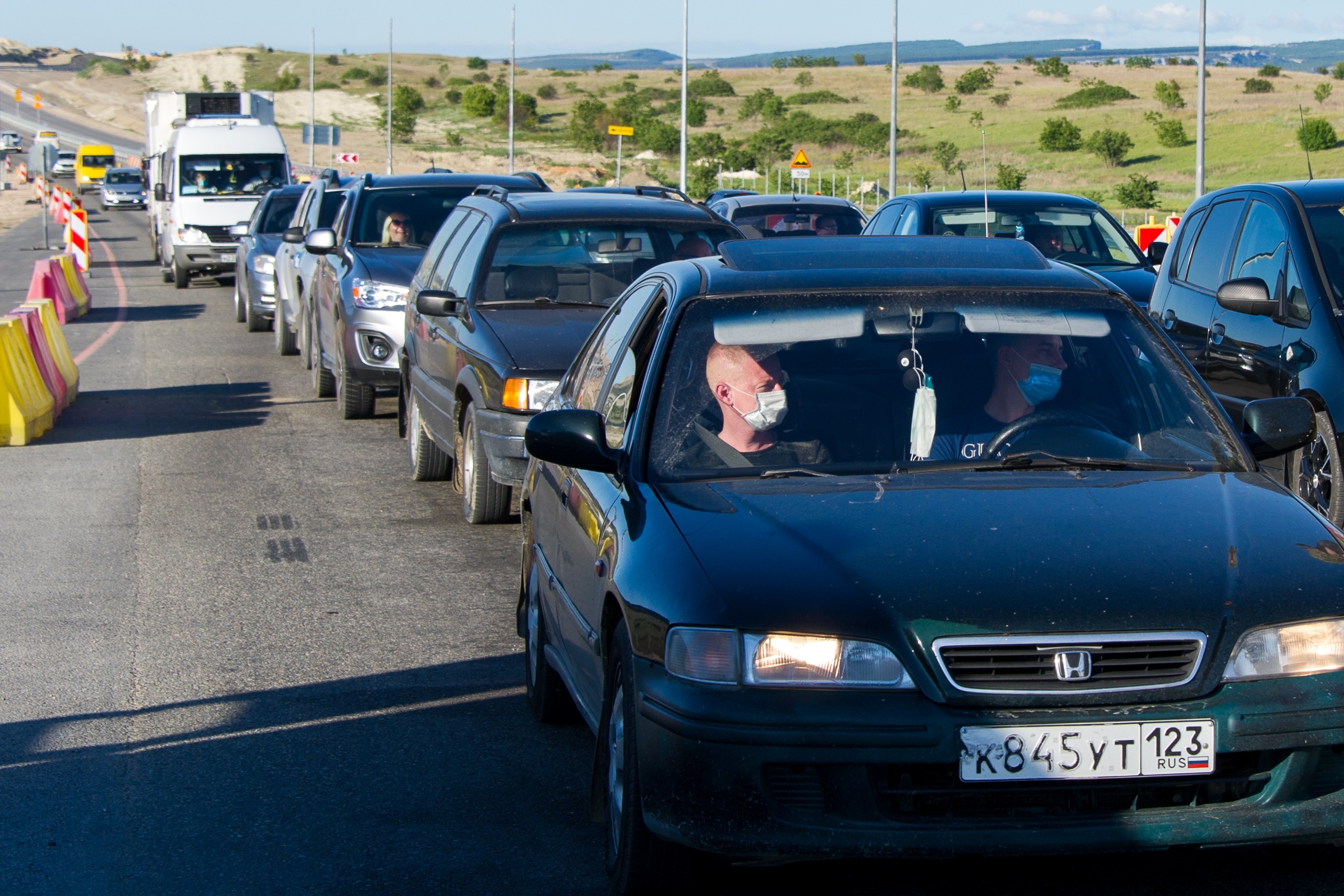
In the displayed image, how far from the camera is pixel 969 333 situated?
16.0 ft

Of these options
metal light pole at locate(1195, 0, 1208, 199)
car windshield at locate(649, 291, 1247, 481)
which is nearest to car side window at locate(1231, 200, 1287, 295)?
car windshield at locate(649, 291, 1247, 481)

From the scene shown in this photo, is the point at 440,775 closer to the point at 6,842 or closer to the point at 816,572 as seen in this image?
the point at 6,842

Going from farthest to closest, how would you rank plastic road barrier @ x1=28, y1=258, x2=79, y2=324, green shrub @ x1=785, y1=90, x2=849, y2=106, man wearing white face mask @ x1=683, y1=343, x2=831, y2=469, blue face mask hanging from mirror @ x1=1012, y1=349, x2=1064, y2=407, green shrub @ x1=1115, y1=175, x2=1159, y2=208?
green shrub @ x1=785, y1=90, x2=849, y2=106, green shrub @ x1=1115, y1=175, x2=1159, y2=208, plastic road barrier @ x1=28, y1=258, x2=79, y2=324, blue face mask hanging from mirror @ x1=1012, y1=349, x2=1064, y2=407, man wearing white face mask @ x1=683, y1=343, x2=831, y2=469

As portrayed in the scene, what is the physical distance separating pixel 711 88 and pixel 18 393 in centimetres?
12386

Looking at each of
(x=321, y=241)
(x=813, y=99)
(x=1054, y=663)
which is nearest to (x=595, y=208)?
(x=321, y=241)

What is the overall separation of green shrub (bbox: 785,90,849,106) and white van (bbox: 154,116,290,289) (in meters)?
87.6

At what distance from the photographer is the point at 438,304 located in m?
9.28

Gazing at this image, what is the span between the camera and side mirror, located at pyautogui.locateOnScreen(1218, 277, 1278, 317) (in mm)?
7832

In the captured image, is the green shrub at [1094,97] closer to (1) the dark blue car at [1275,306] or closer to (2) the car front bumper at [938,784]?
(1) the dark blue car at [1275,306]

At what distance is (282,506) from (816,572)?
6.79 metres

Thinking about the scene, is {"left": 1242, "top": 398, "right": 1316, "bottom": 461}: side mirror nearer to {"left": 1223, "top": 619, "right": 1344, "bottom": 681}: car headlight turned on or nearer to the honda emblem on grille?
{"left": 1223, "top": 619, "right": 1344, "bottom": 681}: car headlight turned on

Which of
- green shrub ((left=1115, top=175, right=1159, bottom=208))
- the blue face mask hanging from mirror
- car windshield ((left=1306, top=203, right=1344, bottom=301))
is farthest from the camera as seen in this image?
green shrub ((left=1115, top=175, right=1159, bottom=208))

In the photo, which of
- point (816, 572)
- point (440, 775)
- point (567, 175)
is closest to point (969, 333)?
point (816, 572)

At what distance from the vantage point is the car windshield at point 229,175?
30.1 meters
